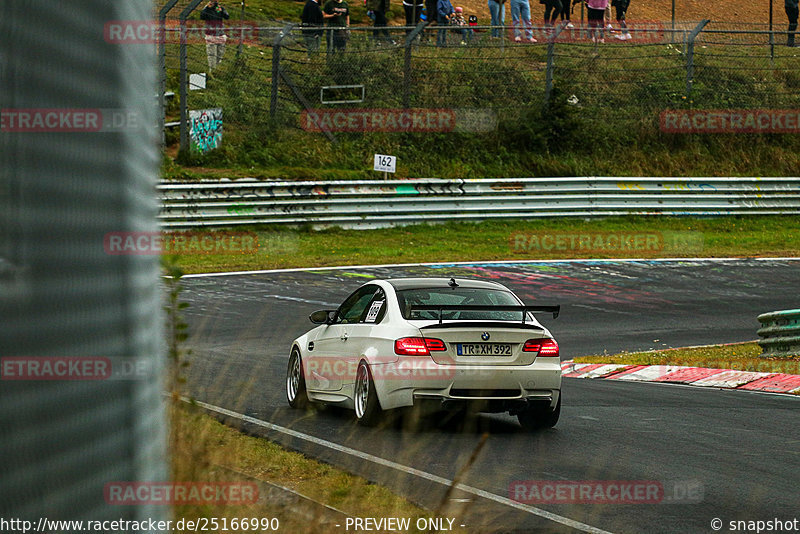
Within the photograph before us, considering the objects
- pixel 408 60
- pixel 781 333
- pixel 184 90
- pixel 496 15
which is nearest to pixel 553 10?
Answer: pixel 496 15

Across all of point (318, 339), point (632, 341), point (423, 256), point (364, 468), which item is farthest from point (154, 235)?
point (423, 256)

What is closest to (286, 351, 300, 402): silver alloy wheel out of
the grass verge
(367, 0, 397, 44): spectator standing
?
the grass verge

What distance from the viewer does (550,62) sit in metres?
29.9

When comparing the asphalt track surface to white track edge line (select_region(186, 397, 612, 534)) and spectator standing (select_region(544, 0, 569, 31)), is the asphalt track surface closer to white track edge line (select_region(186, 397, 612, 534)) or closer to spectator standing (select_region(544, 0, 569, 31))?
white track edge line (select_region(186, 397, 612, 534))

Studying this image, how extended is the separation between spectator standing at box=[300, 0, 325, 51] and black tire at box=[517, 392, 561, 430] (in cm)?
1961

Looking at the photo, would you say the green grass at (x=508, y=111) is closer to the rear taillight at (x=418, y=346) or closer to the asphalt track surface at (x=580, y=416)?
the asphalt track surface at (x=580, y=416)

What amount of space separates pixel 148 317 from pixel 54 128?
1.20ft

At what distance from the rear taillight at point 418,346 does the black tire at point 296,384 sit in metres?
1.81

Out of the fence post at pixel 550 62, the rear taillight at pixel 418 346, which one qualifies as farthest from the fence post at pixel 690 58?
the rear taillight at pixel 418 346

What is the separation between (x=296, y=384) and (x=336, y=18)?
18.9m

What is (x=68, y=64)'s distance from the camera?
1530mm

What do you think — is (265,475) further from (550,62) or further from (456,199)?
(550,62)

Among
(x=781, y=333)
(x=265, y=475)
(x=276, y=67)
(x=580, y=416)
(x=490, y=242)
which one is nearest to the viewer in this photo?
(x=265, y=475)

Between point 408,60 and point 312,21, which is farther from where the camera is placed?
point 408,60
